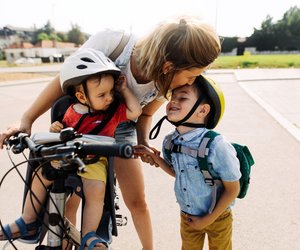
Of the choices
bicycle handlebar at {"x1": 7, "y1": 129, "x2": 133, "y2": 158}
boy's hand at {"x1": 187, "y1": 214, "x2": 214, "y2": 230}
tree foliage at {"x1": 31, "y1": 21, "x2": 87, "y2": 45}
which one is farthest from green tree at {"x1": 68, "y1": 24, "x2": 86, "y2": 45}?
bicycle handlebar at {"x1": 7, "y1": 129, "x2": 133, "y2": 158}

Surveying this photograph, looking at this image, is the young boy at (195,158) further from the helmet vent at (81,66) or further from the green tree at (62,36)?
the green tree at (62,36)

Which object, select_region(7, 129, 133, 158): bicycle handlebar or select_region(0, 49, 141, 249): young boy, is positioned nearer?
select_region(7, 129, 133, 158): bicycle handlebar

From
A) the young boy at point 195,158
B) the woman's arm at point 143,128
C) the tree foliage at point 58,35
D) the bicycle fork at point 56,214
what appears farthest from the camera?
the tree foliage at point 58,35

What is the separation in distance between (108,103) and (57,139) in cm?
47

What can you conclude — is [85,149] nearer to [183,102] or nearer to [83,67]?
[83,67]

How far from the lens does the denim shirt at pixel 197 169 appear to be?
1.54m

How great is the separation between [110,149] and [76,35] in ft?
253

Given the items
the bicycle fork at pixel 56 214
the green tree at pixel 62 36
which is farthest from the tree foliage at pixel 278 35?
the bicycle fork at pixel 56 214

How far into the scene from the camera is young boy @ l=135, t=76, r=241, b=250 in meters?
1.55

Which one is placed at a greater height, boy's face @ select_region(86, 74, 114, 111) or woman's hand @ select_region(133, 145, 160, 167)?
boy's face @ select_region(86, 74, 114, 111)

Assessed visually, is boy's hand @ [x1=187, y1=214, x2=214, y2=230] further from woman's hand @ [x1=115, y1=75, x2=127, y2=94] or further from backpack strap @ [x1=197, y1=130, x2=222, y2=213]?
woman's hand @ [x1=115, y1=75, x2=127, y2=94]

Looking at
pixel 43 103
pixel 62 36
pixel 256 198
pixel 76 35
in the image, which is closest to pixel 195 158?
pixel 43 103

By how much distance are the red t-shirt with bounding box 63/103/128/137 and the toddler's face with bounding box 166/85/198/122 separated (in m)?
0.28

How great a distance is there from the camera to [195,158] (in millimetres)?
1605
